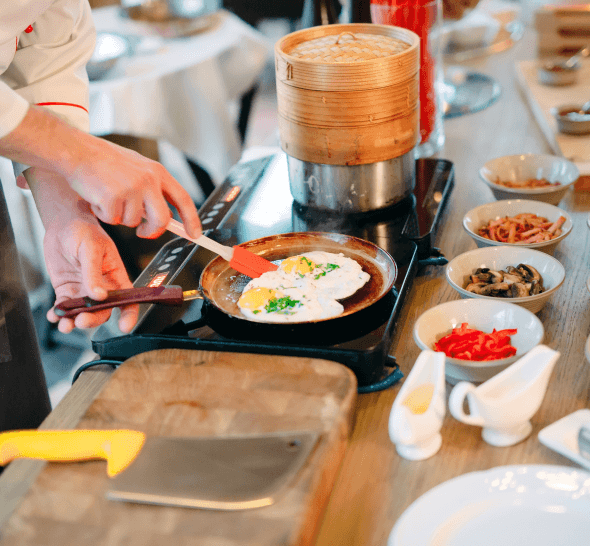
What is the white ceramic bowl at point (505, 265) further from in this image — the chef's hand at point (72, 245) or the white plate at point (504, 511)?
the chef's hand at point (72, 245)

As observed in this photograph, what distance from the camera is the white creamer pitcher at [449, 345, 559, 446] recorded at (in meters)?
0.72

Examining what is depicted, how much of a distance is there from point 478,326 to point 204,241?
0.43 metres

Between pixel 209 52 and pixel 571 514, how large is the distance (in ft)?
7.91

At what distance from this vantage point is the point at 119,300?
36.5 inches

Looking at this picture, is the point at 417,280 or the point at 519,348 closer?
the point at 519,348

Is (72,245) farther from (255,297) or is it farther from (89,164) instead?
(255,297)

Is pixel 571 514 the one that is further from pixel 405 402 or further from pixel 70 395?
pixel 70 395

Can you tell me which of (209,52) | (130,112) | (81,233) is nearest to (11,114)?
(81,233)

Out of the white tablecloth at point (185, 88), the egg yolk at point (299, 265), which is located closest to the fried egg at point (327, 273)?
the egg yolk at point (299, 265)

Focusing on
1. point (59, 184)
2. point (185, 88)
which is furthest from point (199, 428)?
point (185, 88)

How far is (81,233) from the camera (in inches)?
40.6

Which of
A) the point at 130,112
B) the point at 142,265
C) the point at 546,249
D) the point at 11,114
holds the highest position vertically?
the point at 11,114

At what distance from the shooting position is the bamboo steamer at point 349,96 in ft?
3.58

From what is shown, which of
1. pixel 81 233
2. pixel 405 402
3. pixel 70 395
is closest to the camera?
pixel 405 402
